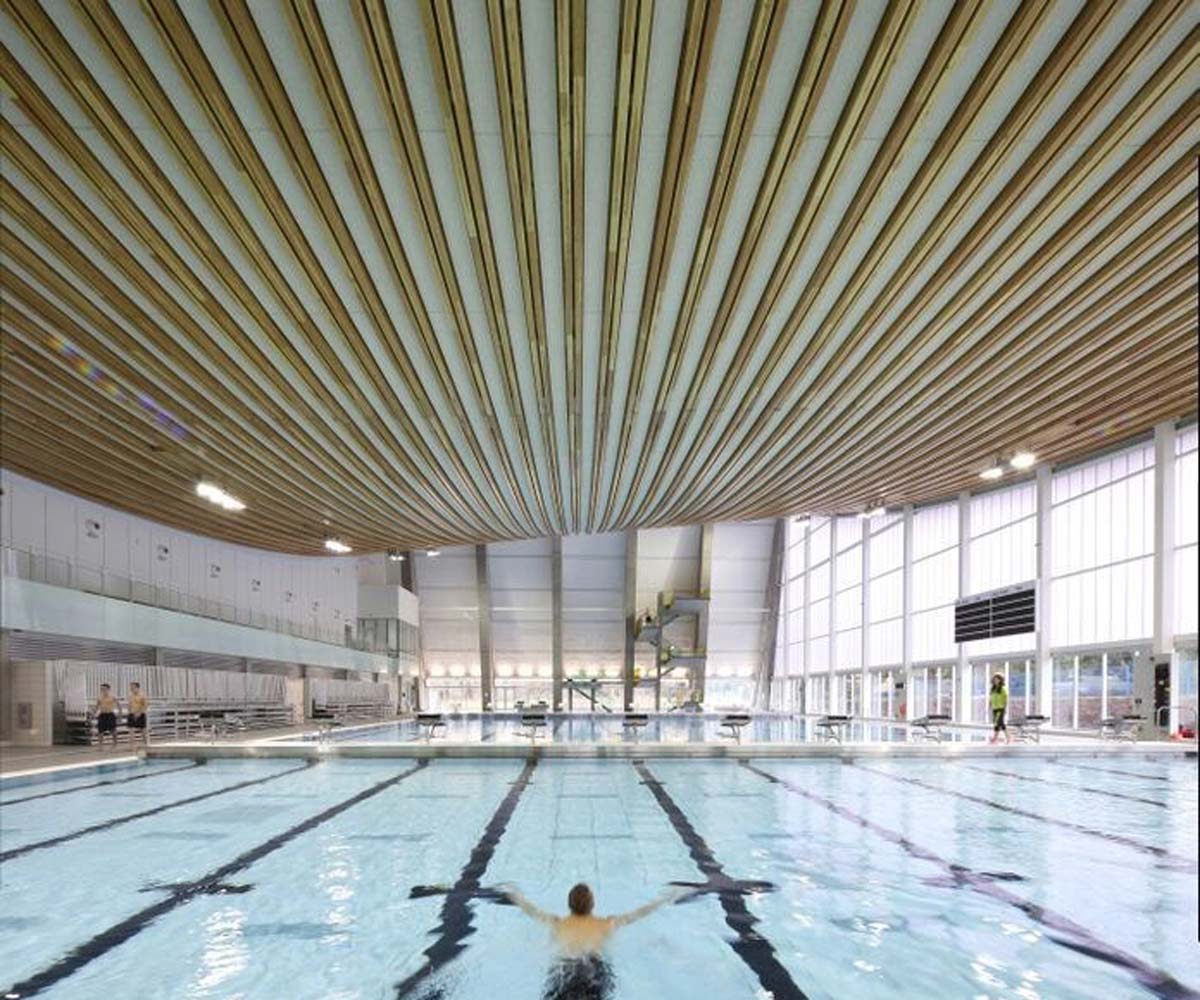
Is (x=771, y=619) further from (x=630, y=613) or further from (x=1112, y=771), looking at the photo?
(x=1112, y=771)

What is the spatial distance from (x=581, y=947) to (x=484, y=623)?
98.2 ft

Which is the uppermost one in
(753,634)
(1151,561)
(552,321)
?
(552,321)

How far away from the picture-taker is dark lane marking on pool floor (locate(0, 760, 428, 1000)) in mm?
4293

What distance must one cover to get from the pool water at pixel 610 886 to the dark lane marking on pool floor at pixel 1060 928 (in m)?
0.02

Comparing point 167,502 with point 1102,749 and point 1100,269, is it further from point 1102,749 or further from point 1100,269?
point 1102,749

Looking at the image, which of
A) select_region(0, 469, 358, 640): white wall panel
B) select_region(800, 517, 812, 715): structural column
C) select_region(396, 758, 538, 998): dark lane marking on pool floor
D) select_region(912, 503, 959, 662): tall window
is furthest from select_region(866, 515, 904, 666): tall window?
select_region(396, 758, 538, 998): dark lane marking on pool floor

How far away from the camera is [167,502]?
15844mm

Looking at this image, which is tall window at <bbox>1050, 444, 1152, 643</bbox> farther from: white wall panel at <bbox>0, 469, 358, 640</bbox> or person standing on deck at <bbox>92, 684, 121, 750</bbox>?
white wall panel at <bbox>0, 469, 358, 640</bbox>

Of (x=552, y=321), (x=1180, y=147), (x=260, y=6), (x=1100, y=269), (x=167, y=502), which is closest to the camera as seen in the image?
(x=260, y=6)

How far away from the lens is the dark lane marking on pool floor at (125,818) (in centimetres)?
699

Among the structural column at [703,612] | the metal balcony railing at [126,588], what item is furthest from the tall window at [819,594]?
the metal balcony railing at [126,588]

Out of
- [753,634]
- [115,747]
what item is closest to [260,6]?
[115,747]

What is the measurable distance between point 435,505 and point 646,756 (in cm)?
616

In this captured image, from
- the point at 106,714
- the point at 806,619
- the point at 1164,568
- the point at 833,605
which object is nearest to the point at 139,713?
the point at 106,714
